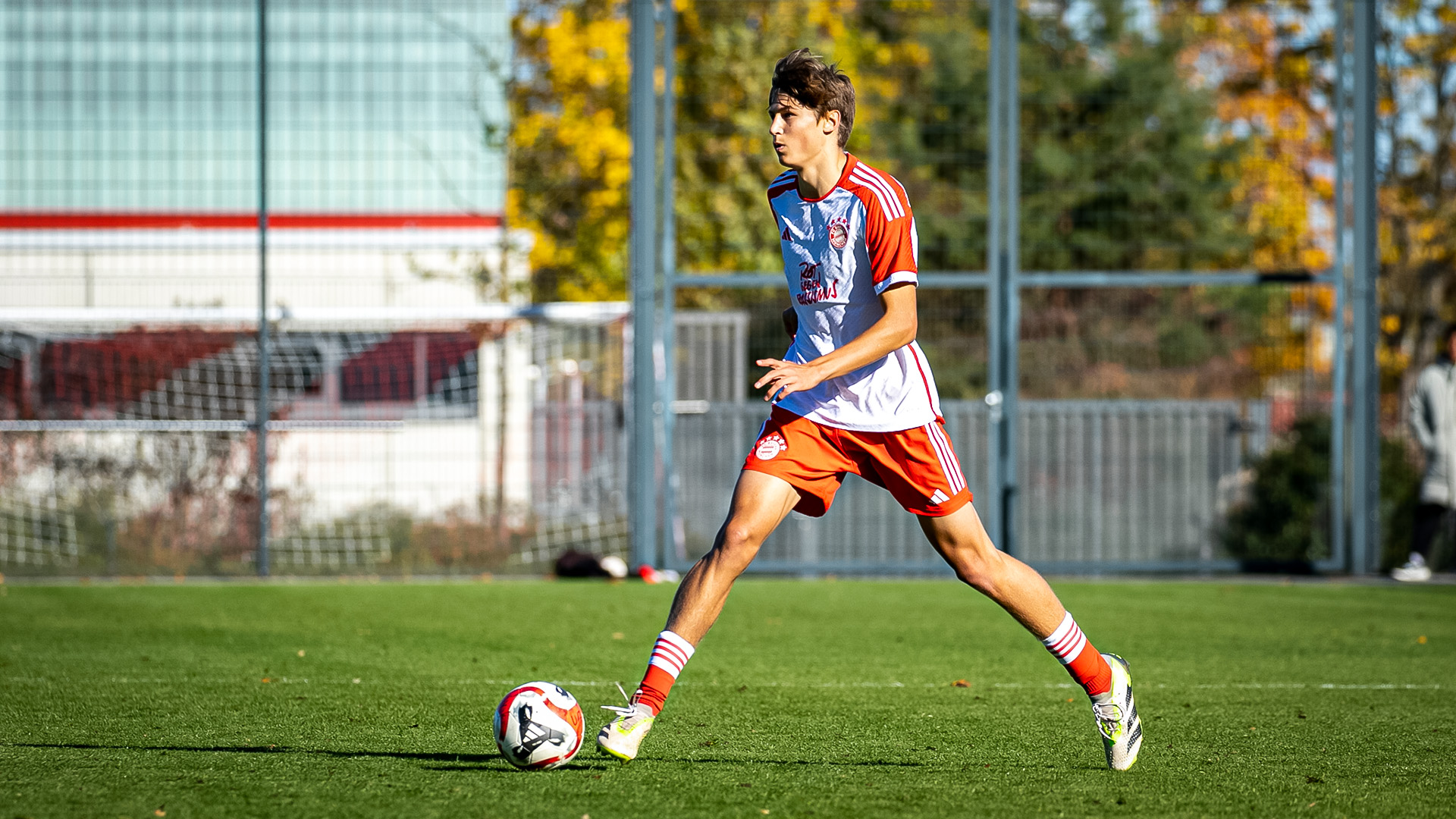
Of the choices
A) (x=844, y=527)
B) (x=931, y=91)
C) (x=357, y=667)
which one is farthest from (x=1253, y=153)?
(x=357, y=667)

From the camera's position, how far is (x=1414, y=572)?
11.9 m

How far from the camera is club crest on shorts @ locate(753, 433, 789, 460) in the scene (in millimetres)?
4681

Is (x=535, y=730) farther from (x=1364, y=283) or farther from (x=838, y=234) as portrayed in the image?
(x=1364, y=283)

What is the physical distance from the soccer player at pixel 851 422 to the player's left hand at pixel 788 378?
152 millimetres

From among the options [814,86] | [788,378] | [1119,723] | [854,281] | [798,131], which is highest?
[814,86]

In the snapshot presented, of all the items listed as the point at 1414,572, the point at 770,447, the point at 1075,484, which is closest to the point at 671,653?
the point at 770,447

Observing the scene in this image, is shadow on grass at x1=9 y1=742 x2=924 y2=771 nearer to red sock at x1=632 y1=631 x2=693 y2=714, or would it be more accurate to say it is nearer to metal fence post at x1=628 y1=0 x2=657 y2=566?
red sock at x1=632 y1=631 x2=693 y2=714

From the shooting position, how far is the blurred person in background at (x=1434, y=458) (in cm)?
1198

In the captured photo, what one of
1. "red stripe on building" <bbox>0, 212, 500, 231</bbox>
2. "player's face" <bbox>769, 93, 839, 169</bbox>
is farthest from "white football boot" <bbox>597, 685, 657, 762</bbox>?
"red stripe on building" <bbox>0, 212, 500, 231</bbox>

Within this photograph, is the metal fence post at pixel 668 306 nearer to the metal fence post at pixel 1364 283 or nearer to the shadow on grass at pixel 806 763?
the metal fence post at pixel 1364 283

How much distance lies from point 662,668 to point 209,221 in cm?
1038

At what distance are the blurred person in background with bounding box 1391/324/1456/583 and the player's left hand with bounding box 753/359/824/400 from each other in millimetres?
9149

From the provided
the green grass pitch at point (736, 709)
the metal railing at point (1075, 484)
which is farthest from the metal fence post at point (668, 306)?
the green grass pitch at point (736, 709)

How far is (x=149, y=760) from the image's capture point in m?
4.61
